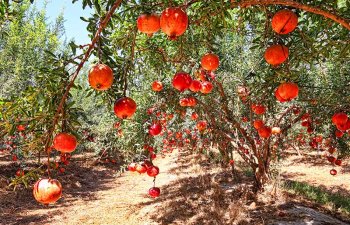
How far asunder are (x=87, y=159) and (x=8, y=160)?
191 inches

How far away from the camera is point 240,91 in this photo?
610 cm

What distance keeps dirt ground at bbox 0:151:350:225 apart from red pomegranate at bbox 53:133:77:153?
142 inches

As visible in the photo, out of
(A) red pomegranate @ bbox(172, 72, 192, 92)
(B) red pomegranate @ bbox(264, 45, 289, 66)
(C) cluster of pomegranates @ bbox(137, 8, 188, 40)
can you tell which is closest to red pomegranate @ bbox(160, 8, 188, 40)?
(C) cluster of pomegranates @ bbox(137, 8, 188, 40)

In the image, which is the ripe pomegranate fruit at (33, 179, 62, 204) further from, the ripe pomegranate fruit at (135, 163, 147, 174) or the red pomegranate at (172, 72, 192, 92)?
the ripe pomegranate fruit at (135, 163, 147, 174)

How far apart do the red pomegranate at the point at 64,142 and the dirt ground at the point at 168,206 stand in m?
3.61

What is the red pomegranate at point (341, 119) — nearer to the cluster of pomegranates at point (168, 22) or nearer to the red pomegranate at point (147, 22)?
the cluster of pomegranates at point (168, 22)

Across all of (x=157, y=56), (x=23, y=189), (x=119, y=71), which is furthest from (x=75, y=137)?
(x=23, y=189)

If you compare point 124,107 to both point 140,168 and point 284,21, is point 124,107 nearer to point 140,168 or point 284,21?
point 284,21

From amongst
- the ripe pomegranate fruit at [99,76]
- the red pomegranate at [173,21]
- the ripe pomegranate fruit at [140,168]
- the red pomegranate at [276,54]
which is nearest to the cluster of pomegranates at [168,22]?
the red pomegranate at [173,21]

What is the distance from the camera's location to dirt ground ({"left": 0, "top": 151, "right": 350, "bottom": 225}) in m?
7.09

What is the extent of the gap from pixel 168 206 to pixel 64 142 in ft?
23.9

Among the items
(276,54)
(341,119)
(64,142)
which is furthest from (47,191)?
(341,119)

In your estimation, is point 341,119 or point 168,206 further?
point 168,206

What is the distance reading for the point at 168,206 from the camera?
8.54m
